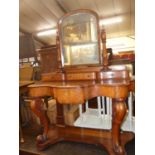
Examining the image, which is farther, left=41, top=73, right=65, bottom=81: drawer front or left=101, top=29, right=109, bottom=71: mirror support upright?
left=41, top=73, right=65, bottom=81: drawer front

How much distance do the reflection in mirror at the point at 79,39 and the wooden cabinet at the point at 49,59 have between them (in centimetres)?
89

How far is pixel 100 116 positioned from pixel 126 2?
223cm

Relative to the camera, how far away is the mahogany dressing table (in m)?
1.14

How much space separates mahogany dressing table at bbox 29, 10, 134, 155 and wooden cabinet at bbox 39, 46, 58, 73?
0.89m

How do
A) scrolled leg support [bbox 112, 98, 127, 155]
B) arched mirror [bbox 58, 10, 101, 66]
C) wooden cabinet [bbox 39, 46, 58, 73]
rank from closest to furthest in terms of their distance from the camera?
scrolled leg support [bbox 112, 98, 127, 155] → arched mirror [bbox 58, 10, 101, 66] → wooden cabinet [bbox 39, 46, 58, 73]

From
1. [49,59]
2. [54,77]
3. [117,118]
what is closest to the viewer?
[117,118]

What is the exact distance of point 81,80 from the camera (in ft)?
4.60

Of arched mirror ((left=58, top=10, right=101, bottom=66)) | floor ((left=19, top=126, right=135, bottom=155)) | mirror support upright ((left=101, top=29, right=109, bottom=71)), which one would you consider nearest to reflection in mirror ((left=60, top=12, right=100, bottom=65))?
arched mirror ((left=58, top=10, right=101, bottom=66))

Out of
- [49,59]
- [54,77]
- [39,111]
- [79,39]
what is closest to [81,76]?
[54,77]

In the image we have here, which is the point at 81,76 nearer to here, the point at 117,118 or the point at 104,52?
the point at 104,52

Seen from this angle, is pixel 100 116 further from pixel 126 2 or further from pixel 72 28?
pixel 126 2

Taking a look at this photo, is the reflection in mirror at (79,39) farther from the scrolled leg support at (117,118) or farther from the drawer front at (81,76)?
the scrolled leg support at (117,118)

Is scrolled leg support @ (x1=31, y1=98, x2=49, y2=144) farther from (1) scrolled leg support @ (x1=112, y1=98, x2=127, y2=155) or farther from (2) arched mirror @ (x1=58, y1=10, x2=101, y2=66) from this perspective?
(1) scrolled leg support @ (x1=112, y1=98, x2=127, y2=155)
